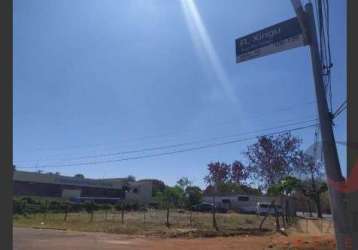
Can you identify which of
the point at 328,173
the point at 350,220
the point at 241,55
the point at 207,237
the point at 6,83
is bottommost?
the point at 207,237

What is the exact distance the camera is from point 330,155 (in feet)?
20.9

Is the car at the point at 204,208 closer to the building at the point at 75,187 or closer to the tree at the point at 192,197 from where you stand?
the tree at the point at 192,197

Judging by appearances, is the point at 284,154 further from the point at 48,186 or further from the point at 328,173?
the point at 48,186

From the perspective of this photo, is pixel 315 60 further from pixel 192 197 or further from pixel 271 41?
pixel 192 197

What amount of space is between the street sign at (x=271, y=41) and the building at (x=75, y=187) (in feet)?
264

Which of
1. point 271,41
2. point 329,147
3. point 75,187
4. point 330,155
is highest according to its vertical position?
point 75,187

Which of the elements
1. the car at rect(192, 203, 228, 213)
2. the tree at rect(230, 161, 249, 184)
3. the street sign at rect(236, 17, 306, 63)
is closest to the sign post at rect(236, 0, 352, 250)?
the street sign at rect(236, 17, 306, 63)

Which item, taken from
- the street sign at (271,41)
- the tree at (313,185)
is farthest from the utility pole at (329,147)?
the tree at (313,185)

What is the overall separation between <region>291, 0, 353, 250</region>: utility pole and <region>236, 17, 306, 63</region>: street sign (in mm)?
171

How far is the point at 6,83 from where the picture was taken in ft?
15.3

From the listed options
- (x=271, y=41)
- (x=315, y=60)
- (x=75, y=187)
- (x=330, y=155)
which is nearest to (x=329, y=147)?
(x=330, y=155)

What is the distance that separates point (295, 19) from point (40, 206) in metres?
69.5

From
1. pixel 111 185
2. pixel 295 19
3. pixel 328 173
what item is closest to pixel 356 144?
pixel 328 173

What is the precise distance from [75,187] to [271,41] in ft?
332
